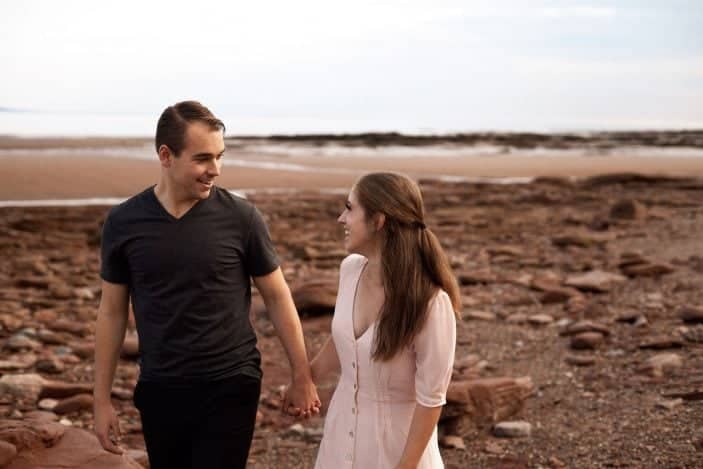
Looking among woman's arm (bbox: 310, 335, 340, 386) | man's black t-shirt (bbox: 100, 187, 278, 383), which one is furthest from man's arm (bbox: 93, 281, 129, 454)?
woman's arm (bbox: 310, 335, 340, 386)

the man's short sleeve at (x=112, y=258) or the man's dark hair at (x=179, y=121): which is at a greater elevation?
the man's dark hair at (x=179, y=121)

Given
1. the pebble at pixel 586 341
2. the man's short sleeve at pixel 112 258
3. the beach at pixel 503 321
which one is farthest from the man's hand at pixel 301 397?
the pebble at pixel 586 341

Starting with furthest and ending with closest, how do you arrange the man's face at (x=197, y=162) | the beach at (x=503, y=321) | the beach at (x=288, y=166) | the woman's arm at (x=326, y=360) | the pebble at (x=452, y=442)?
the beach at (x=288, y=166), the beach at (x=503, y=321), the pebble at (x=452, y=442), the woman's arm at (x=326, y=360), the man's face at (x=197, y=162)

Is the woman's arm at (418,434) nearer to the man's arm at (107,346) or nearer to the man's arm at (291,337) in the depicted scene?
the man's arm at (291,337)

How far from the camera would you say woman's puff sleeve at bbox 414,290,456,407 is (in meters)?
3.27

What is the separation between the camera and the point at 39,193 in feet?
82.3

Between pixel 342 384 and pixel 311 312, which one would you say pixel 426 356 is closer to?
pixel 342 384

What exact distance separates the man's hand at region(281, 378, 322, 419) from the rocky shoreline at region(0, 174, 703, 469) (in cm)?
130

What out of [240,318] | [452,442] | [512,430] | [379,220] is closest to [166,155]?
[240,318]

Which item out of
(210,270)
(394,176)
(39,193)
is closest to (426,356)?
(394,176)

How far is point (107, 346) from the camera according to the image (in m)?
3.98

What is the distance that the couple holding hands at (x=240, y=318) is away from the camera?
131 inches

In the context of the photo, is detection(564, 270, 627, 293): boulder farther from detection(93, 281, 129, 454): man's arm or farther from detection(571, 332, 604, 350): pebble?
detection(93, 281, 129, 454): man's arm

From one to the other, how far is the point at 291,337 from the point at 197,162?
886 millimetres
